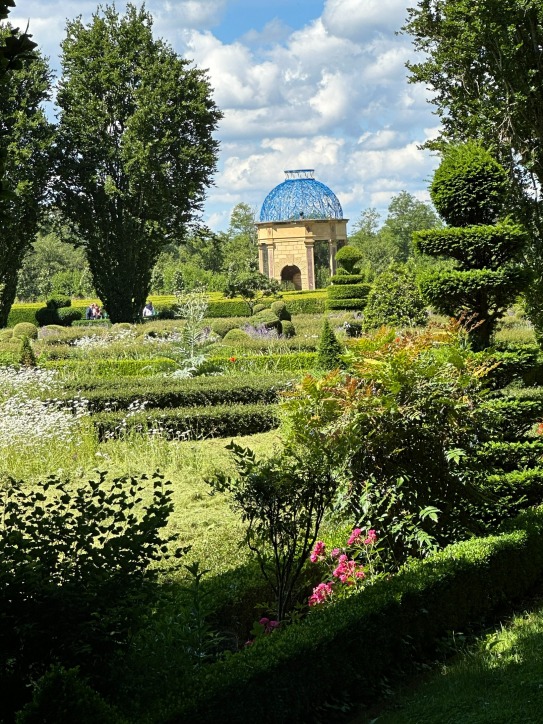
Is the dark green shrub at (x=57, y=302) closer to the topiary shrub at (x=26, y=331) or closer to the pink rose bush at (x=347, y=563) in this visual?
the topiary shrub at (x=26, y=331)

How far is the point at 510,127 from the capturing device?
45.1 feet

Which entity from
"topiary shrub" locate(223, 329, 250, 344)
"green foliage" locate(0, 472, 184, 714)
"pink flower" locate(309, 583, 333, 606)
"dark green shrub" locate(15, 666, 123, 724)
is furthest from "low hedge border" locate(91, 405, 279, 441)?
"topiary shrub" locate(223, 329, 250, 344)

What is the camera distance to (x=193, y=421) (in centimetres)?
967

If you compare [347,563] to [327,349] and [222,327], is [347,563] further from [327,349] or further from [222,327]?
[222,327]

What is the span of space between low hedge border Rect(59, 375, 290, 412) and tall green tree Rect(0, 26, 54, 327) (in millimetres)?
16172

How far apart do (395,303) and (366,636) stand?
50.2 feet

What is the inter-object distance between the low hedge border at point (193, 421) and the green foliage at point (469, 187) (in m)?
3.64

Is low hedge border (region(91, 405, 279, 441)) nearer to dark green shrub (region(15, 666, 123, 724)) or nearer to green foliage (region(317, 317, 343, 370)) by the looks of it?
green foliage (region(317, 317, 343, 370))

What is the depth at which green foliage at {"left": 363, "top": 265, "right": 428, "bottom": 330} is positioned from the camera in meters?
18.3

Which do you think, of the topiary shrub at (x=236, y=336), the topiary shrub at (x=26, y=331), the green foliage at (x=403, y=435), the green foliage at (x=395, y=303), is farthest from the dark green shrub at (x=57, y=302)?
the green foliage at (x=403, y=435)

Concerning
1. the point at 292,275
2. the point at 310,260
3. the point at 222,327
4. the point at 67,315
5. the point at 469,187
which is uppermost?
the point at 310,260

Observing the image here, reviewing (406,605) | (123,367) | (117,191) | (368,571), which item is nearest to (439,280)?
(368,571)

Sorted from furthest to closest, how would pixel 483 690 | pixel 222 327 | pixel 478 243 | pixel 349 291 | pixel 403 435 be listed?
pixel 349 291
pixel 222 327
pixel 478 243
pixel 403 435
pixel 483 690

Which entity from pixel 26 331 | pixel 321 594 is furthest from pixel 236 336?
pixel 321 594
